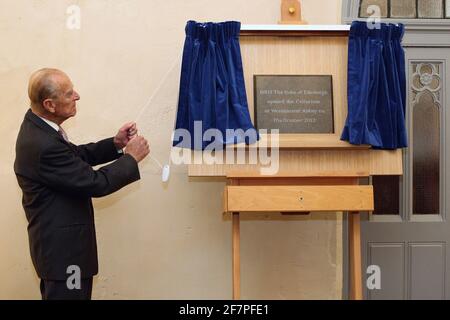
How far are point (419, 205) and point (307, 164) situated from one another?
1.10 meters

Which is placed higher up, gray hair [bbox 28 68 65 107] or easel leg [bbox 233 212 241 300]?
gray hair [bbox 28 68 65 107]

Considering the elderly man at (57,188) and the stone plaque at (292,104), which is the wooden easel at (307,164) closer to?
the stone plaque at (292,104)

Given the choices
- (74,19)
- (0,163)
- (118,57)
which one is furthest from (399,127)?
(0,163)

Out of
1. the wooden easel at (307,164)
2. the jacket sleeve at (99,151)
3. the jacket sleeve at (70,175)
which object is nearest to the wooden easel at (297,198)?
the wooden easel at (307,164)

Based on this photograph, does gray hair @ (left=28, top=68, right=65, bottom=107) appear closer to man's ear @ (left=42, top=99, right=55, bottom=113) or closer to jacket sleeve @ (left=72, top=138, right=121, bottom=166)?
man's ear @ (left=42, top=99, right=55, bottom=113)

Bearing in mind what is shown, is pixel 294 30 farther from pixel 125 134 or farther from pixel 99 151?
pixel 99 151

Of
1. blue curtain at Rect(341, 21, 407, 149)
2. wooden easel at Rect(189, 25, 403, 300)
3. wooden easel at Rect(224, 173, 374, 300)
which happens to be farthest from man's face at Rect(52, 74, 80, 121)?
blue curtain at Rect(341, 21, 407, 149)

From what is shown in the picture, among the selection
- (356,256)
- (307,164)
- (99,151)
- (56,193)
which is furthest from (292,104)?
(56,193)

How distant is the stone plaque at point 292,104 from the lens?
3.17m

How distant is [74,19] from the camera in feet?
12.2

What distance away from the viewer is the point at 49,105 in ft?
9.27

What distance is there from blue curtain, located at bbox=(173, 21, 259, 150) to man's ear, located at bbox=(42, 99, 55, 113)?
1.98 ft

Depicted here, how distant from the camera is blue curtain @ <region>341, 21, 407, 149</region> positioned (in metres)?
3.12
